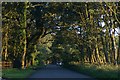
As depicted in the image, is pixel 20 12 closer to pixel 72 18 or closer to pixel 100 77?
pixel 72 18

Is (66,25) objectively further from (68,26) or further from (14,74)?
(14,74)

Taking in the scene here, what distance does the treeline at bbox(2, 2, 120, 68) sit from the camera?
119 ft

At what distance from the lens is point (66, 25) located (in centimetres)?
4788

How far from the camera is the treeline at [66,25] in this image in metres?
36.4

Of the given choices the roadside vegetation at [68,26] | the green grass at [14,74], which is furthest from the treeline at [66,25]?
the green grass at [14,74]

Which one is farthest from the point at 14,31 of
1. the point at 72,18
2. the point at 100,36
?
the point at 100,36

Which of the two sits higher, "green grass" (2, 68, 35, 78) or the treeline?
the treeline

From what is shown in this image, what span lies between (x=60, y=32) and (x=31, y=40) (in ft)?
14.6

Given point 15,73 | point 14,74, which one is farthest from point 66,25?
point 14,74

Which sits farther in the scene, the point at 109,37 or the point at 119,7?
the point at 109,37

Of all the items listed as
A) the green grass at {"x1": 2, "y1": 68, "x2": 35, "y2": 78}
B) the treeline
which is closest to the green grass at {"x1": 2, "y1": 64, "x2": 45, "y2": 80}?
the green grass at {"x1": 2, "y1": 68, "x2": 35, "y2": 78}

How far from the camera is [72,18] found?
44.1 metres

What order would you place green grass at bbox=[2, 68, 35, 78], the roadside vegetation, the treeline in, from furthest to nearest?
the treeline → the roadside vegetation → green grass at bbox=[2, 68, 35, 78]

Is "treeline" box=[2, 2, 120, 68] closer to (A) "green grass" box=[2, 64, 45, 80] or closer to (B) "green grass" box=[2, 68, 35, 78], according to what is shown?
(A) "green grass" box=[2, 64, 45, 80]
